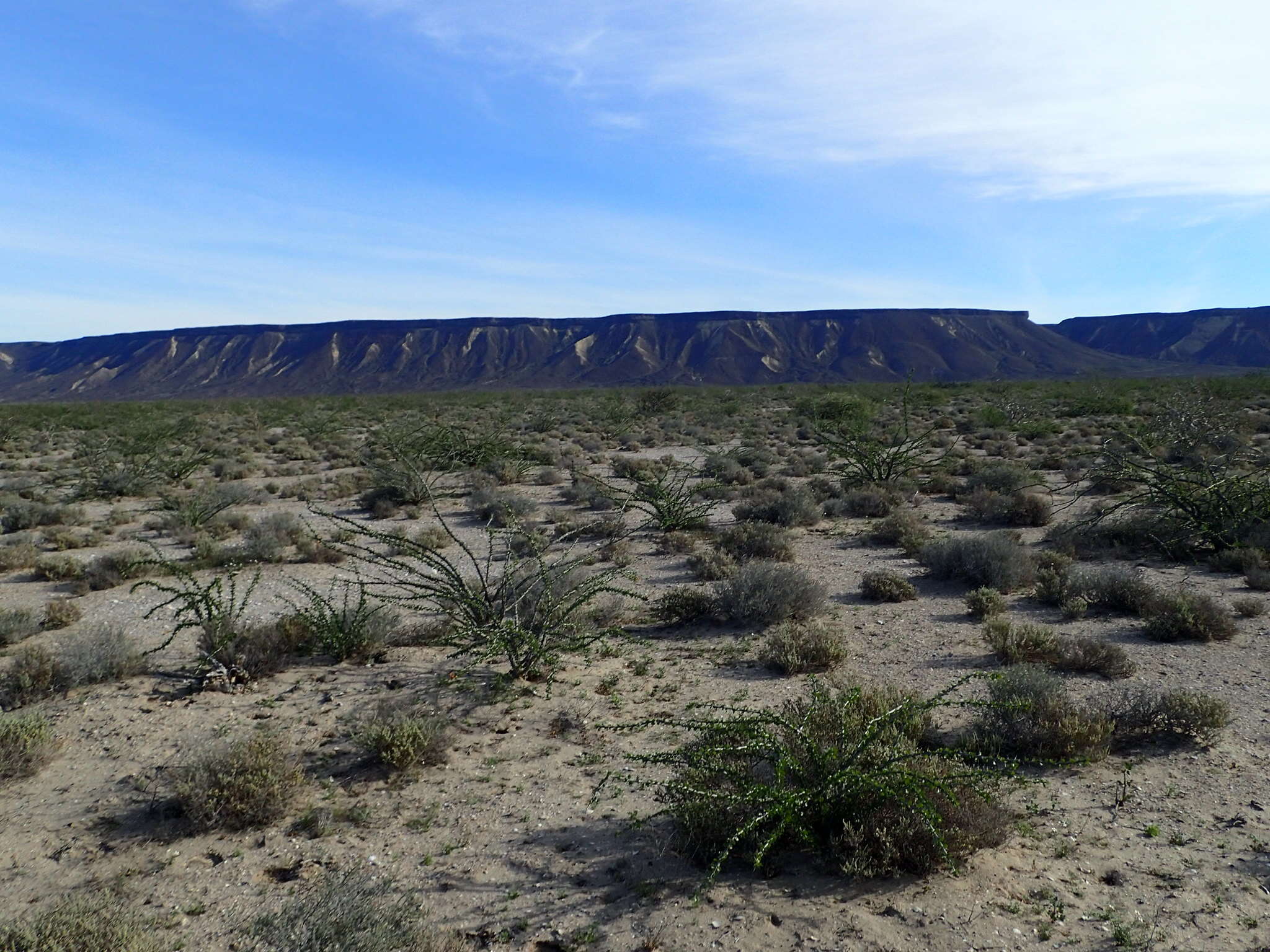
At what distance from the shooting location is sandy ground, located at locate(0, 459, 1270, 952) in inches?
135

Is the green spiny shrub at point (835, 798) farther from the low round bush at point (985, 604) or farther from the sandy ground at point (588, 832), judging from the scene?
the low round bush at point (985, 604)

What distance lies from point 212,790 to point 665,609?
4.50 meters

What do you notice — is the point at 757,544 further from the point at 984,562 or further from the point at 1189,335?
the point at 1189,335

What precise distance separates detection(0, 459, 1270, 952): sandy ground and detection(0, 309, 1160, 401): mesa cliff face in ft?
334

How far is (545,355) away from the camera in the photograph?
12800 centimetres

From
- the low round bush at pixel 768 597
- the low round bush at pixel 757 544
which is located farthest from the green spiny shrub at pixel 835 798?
the low round bush at pixel 757 544

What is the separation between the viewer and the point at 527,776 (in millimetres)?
4906

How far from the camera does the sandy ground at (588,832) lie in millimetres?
3436

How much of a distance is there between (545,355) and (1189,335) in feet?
302

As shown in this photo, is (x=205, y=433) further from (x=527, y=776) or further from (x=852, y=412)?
(x=527, y=776)

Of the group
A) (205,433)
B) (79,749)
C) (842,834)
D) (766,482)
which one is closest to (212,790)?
(79,749)

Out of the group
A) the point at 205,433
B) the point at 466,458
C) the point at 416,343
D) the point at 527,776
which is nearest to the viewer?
the point at 527,776

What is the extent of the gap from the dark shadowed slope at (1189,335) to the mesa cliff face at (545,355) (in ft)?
18.2

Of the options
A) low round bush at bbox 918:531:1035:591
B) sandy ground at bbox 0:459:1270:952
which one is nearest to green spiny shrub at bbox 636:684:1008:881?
sandy ground at bbox 0:459:1270:952
